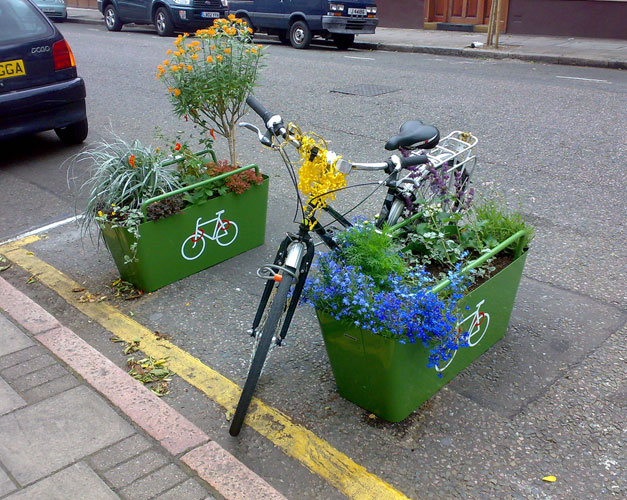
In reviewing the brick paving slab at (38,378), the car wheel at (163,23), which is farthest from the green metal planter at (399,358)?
the car wheel at (163,23)

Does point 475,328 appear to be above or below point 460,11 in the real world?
below

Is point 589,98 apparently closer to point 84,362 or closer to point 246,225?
point 246,225

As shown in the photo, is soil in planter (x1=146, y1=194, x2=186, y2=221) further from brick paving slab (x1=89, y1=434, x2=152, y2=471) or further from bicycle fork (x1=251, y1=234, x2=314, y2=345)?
brick paving slab (x1=89, y1=434, x2=152, y2=471)

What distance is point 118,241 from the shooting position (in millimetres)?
3979

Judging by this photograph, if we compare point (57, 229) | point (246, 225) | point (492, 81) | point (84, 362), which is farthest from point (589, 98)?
point (84, 362)

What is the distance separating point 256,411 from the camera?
10.2ft

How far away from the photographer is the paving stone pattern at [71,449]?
262cm

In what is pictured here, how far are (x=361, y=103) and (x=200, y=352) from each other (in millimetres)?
6350

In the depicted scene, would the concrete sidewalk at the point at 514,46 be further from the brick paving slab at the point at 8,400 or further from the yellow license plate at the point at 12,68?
the brick paving slab at the point at 8,400

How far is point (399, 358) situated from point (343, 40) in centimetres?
1430

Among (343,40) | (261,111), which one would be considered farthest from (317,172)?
(343,40)

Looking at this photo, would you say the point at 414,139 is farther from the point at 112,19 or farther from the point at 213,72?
the point at 112,19

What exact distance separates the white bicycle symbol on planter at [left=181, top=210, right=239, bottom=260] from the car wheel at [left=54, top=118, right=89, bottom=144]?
363cm

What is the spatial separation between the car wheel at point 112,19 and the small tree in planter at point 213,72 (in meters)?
16.8
